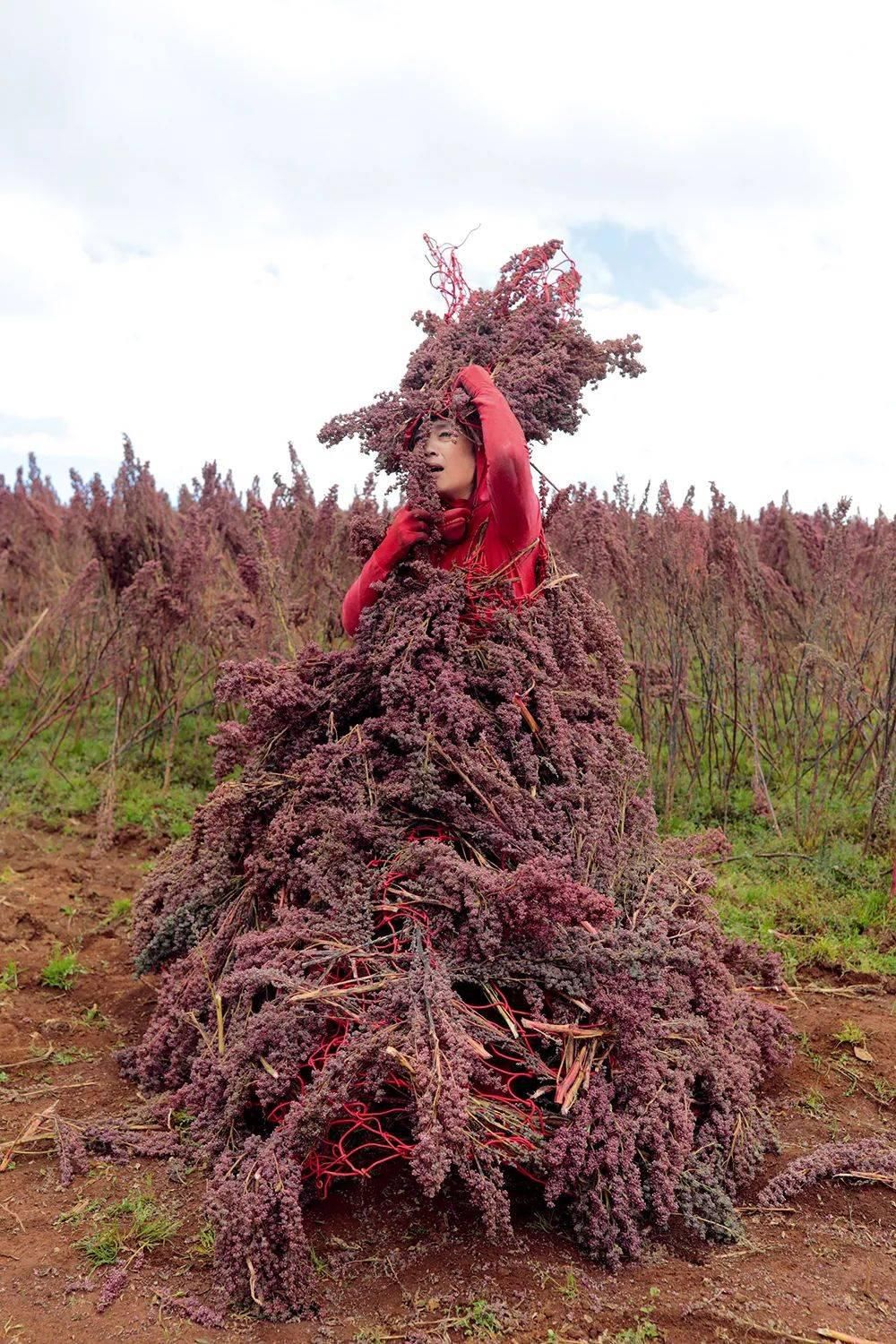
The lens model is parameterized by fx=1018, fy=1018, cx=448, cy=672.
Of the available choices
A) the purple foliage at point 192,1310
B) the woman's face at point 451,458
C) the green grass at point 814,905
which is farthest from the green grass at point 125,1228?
the green grass at point 814,905

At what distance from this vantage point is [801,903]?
5.14 metres

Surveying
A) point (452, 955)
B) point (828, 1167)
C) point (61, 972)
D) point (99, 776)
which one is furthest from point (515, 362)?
point (99, 776)

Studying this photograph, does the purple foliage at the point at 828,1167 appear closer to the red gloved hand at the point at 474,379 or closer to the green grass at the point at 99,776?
the red gloved hand at the point at 474,379

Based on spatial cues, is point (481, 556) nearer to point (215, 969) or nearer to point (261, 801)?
point (261, 801)

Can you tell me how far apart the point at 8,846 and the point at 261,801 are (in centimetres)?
340

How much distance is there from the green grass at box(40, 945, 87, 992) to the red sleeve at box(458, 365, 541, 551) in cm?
275

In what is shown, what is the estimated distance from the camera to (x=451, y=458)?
334 centimetres

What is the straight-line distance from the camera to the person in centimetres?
320

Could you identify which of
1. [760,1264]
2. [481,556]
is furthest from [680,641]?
[760,1264]

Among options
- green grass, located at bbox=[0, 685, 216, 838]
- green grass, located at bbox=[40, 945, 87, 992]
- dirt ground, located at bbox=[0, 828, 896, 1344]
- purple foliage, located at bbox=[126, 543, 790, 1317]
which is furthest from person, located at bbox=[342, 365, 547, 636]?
green grass, located at bbox=[0, 685, 216, 838]

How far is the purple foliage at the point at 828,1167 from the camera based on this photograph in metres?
2.82

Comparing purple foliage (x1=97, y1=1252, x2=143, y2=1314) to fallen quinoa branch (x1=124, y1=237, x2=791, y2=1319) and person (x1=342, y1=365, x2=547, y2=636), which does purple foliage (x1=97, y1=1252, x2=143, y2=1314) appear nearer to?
fallen quinoa branch (x1=124, y1=237, x2=791, y2=1319)

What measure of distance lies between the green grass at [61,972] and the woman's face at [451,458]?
271cm

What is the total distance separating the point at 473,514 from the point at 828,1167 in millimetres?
2223
